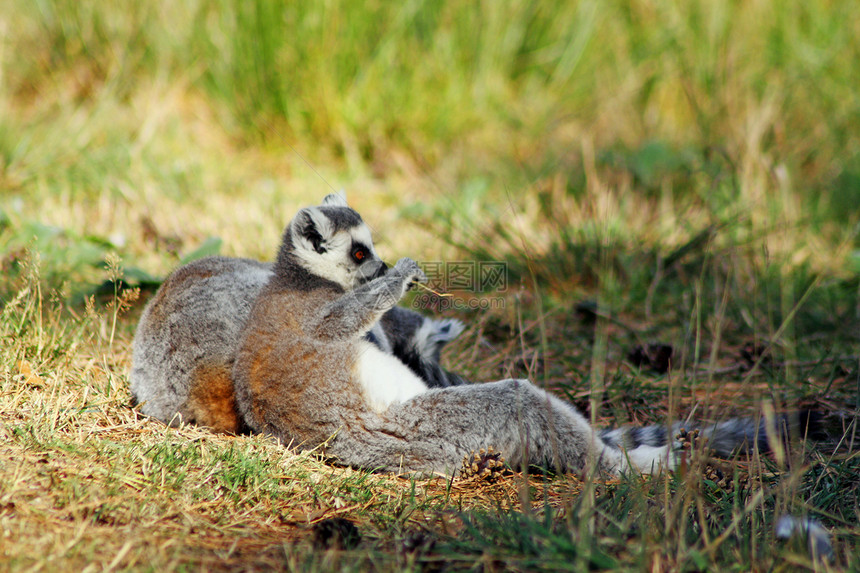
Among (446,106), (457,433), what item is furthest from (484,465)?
(446,106)

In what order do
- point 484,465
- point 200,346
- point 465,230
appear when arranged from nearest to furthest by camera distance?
point 484,465 < point 200,346 < point 465,230

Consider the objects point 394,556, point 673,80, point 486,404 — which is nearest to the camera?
point 394,556

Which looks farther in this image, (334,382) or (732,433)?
(732,433)

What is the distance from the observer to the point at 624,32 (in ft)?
26.2

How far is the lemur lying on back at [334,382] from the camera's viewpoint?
2.73 m

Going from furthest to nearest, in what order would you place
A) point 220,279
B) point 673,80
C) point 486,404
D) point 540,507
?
1. point 673,80
2. point 220,279
3. point 486,404
4. point 540,507

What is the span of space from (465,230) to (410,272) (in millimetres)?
2440

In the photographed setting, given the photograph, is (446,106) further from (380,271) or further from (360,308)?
(360,308)

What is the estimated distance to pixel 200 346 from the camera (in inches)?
121

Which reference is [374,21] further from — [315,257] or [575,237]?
[315,257]

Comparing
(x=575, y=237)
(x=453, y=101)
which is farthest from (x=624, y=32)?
(x=575, y=237)

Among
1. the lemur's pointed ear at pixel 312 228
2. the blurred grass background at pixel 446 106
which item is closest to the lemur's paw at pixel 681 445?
the lemur's pointed ear at pixel 312 228

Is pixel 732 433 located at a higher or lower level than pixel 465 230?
lower

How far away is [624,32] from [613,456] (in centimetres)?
635
